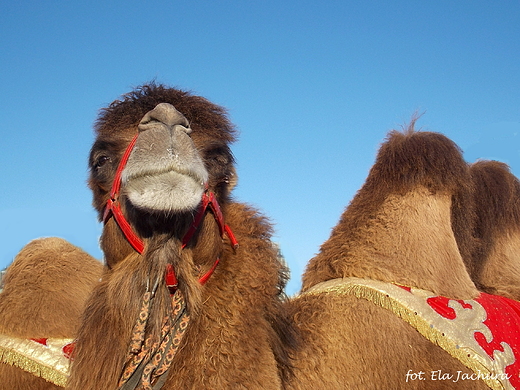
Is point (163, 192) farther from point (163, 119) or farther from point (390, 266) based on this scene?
point (390, 266)

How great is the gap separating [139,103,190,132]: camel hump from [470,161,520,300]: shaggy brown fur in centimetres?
298

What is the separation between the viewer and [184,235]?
258 cm

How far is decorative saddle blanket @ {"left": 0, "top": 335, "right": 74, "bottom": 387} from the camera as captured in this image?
3475mm

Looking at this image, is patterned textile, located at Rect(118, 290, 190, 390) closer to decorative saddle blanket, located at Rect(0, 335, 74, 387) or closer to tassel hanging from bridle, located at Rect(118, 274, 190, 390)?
tassel hanging from bridle, located at Rect(118, 274, 190, 390)

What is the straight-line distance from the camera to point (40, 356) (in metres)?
3.60

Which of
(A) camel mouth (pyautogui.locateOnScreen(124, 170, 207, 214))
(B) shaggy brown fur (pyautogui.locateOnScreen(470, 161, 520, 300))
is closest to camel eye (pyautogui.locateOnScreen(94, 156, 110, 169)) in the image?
(A) camel mouth (pyautogui.locateOnScreen(124, 170, 207, 214))

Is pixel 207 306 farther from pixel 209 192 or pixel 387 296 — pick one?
pixel 387 296

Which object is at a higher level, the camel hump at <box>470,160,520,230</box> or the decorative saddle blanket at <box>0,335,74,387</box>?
the camel hump at <box>470,160,520,230</box>

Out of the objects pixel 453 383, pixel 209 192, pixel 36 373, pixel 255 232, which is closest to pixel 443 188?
pixel 453 383

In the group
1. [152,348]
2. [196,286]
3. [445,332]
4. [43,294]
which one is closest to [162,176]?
[196,286]

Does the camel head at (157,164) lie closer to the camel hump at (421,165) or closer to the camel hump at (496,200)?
the camel hump at (421,165)

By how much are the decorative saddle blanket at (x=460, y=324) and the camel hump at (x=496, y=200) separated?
1.21 metres

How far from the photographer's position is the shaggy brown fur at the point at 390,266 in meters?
3.07

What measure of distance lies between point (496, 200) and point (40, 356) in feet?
12.7
